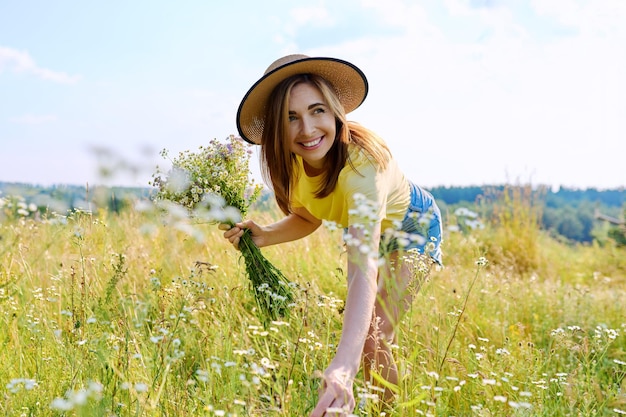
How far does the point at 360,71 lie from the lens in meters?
3.01

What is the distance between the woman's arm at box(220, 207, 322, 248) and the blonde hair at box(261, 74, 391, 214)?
1.24 ft

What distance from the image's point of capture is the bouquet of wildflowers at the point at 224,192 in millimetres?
3084

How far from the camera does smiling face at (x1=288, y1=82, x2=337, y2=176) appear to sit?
2.77 meters

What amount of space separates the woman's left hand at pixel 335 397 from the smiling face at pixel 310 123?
1.12 metres

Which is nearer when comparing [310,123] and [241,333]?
[310,123]

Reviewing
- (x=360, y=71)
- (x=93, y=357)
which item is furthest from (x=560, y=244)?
(x=93, y=357)

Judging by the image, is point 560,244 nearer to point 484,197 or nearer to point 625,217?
point 625,217

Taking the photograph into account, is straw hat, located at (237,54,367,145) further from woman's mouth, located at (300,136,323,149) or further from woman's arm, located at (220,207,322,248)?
woman's arm, located at (220,207,322,248)

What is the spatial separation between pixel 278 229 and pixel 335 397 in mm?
1584

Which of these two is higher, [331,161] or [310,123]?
[310,123]

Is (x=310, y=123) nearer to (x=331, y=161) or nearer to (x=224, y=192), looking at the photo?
(x=331, y=161)

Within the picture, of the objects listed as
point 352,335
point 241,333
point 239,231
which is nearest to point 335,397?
point 352,335

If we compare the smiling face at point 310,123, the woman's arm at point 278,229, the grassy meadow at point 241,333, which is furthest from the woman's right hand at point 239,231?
the smiling face at point 310,123

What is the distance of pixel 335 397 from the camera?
1943mm
